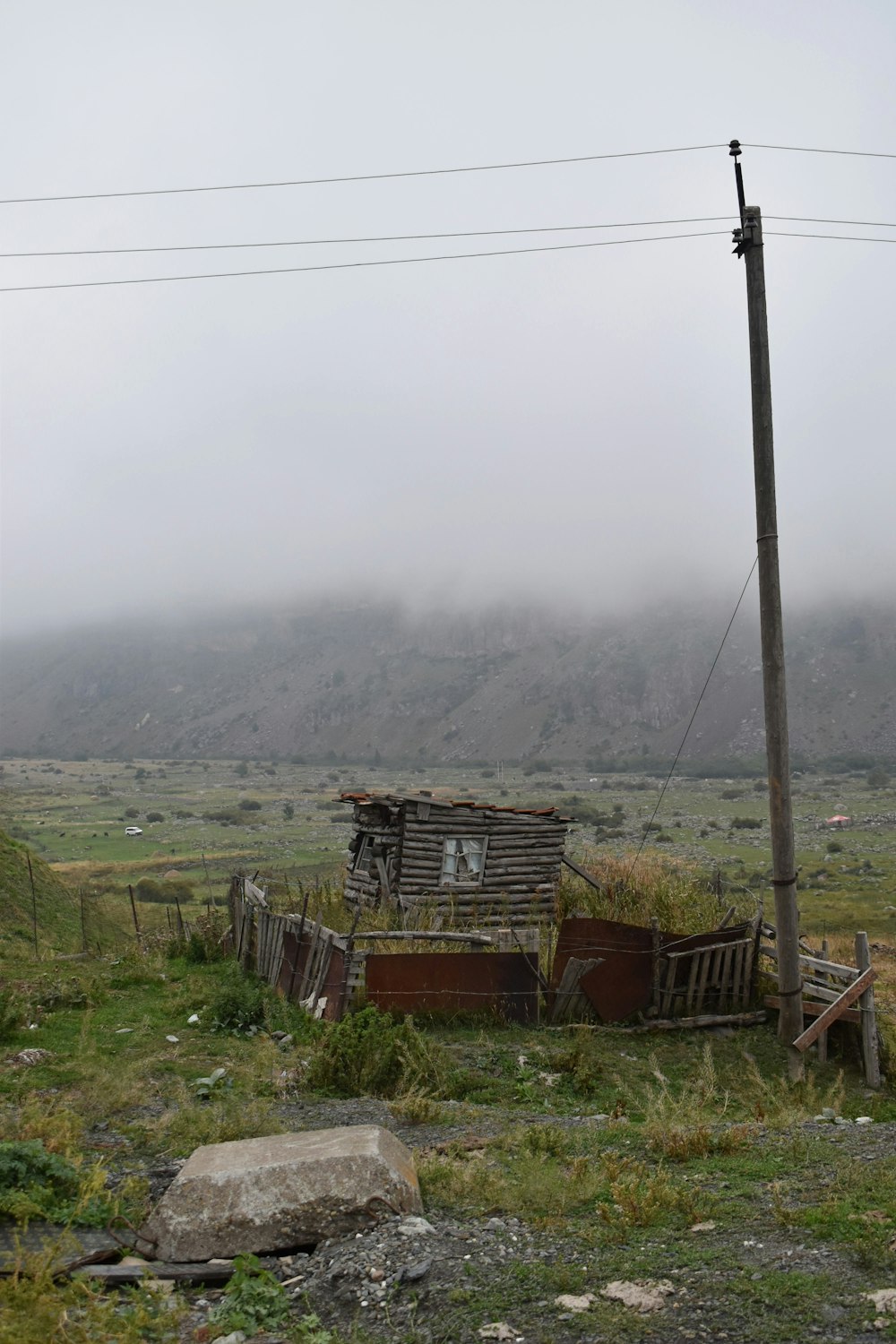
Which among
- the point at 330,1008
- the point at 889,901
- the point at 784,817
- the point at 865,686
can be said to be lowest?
the point at 889,901

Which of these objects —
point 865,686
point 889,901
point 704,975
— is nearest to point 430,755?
point 865,686

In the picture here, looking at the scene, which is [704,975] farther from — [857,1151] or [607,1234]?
[607,1234]

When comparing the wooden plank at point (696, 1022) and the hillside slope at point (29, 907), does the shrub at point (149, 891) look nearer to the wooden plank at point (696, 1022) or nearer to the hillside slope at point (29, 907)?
the hillside slope at point (29, 907)

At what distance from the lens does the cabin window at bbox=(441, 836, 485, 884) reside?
21.3 m

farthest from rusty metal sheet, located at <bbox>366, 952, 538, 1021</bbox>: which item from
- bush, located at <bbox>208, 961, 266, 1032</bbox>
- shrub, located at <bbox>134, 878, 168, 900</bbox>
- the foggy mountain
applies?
the foggy mountain

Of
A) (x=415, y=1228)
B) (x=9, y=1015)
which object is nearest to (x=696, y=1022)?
(x=415, y=1228)

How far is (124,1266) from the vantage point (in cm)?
623

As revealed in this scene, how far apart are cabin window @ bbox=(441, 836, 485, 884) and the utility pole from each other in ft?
31.4

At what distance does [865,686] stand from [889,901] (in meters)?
121

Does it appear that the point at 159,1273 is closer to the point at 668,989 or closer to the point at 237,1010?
the point at 237,1010

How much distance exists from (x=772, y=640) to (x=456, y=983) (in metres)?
6.49

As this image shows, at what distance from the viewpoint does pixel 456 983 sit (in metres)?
14.0

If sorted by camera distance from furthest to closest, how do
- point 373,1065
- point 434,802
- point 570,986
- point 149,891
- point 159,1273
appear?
point 149,891, point 434,802, point 570,986, point 373,1065, point 159,1273

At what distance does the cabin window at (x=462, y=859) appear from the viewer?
21328 mm
